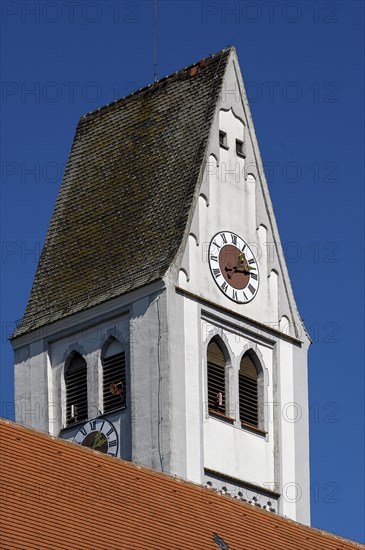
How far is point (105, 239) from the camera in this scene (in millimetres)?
70625

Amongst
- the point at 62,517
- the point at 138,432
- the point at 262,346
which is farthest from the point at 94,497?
the point at 262,346

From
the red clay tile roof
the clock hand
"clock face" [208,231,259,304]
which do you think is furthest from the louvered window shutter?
the red clay tile roof

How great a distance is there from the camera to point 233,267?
69875 mm

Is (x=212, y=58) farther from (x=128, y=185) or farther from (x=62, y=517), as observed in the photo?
(x=62, y=517)

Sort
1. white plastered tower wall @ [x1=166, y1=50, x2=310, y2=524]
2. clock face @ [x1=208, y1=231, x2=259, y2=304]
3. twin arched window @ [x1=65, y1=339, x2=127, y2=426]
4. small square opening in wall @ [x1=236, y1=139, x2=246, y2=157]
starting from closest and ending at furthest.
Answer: white plastered tower wall @ [x1=166, y1=50, x2=310, y2=524] → twin arched window @ [x1=65, y1=339, x2=127, y2=426] → clock face @ [x1=208, y1=231, x2=259, y2=304] → small square opening in wall @ [x1=236, y1=139, x2=246, y2=157]

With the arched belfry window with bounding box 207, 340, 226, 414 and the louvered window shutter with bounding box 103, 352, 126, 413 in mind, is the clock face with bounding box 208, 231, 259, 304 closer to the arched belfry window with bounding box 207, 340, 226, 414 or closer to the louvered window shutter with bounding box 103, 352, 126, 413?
the arched belfry window with bounding box 207, 340, 226, 414

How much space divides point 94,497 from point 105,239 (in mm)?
21469

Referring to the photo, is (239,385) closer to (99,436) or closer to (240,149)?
(99,436)

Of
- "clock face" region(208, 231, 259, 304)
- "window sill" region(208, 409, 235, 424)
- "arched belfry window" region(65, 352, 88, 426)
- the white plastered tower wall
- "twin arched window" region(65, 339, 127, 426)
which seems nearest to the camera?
the white plastered tower wall

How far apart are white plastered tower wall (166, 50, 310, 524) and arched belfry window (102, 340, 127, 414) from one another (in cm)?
166

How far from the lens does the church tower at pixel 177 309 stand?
6706cm

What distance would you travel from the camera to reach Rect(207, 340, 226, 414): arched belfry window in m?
68.1

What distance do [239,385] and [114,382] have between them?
3118 mm

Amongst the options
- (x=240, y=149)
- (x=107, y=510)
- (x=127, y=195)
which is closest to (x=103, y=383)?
(x=127, y=195)
